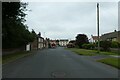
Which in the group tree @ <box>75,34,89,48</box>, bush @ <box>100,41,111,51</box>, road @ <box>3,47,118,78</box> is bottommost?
road @ <box>3,47,118,78</box>

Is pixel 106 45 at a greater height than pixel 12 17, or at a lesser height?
lesser

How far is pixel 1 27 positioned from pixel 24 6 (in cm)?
732

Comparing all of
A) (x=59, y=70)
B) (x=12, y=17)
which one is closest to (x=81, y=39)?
(x=12, y=17)

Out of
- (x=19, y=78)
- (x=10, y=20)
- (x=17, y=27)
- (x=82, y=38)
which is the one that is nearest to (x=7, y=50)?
(x=17, y=27)

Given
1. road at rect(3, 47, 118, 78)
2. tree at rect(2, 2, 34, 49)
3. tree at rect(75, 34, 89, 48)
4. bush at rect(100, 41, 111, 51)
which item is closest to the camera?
road at rect(3, 47, 118, 78)

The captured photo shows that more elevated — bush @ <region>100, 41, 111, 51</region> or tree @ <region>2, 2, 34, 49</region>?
tree @ <region>2, 2, 34, 49</region>

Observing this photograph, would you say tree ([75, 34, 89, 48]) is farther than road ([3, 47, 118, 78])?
Yes

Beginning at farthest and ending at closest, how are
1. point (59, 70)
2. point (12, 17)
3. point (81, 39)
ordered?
point (81, 39)
point (12, 17)
point (59, 70)

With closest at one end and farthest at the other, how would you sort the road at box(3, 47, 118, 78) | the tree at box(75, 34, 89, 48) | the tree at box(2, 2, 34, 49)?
the road at box(3, 47, 118, 78) → the tree at box(2, 2, 34, 49) → the tree at box(75, 34, 89, 48)

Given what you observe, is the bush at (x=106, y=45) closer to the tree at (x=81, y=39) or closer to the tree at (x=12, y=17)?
the tree at (x=12, y=17)

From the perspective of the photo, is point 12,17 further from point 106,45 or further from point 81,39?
point 81,39

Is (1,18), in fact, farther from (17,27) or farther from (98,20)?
(98,20)

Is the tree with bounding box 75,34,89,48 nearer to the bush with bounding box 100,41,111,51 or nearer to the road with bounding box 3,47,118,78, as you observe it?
the bush with bounding box 100,41,111,51

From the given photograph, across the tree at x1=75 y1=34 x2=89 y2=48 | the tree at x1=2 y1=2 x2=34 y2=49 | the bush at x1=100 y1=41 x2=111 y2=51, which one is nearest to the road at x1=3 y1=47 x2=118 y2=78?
the tree at x1=2 y1=2 x2=34 y2=49
